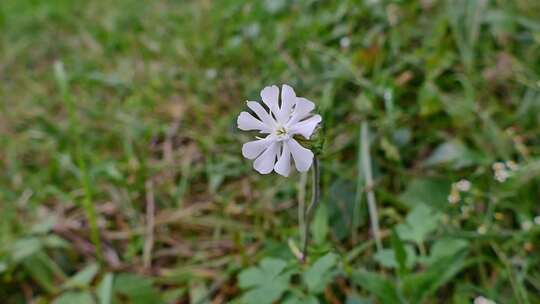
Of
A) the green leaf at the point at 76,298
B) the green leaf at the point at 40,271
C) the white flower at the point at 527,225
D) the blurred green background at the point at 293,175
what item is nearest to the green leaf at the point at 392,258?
the blurred green background at the point at 293,175

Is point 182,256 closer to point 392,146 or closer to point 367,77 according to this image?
point 392,146

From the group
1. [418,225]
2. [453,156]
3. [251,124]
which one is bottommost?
[418,225]

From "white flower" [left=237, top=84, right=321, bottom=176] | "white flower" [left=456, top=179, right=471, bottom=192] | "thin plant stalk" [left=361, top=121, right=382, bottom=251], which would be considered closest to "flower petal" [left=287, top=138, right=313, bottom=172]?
"white flower" [left=237, top=84, right=321, bottom=176]

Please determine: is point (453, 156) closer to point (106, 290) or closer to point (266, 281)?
point (266, 281)

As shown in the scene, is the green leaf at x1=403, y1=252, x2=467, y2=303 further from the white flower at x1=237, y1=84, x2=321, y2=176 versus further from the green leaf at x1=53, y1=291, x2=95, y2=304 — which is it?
the green leaf at x1=53, y1=291, x2=95, y2=304

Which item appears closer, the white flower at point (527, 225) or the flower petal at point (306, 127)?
the flower petal at point (306, 127)

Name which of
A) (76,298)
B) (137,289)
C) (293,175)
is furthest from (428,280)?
(76,298)

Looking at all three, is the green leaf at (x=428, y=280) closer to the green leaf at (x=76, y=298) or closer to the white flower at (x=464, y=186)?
the white flower at (x=464, y=186)
